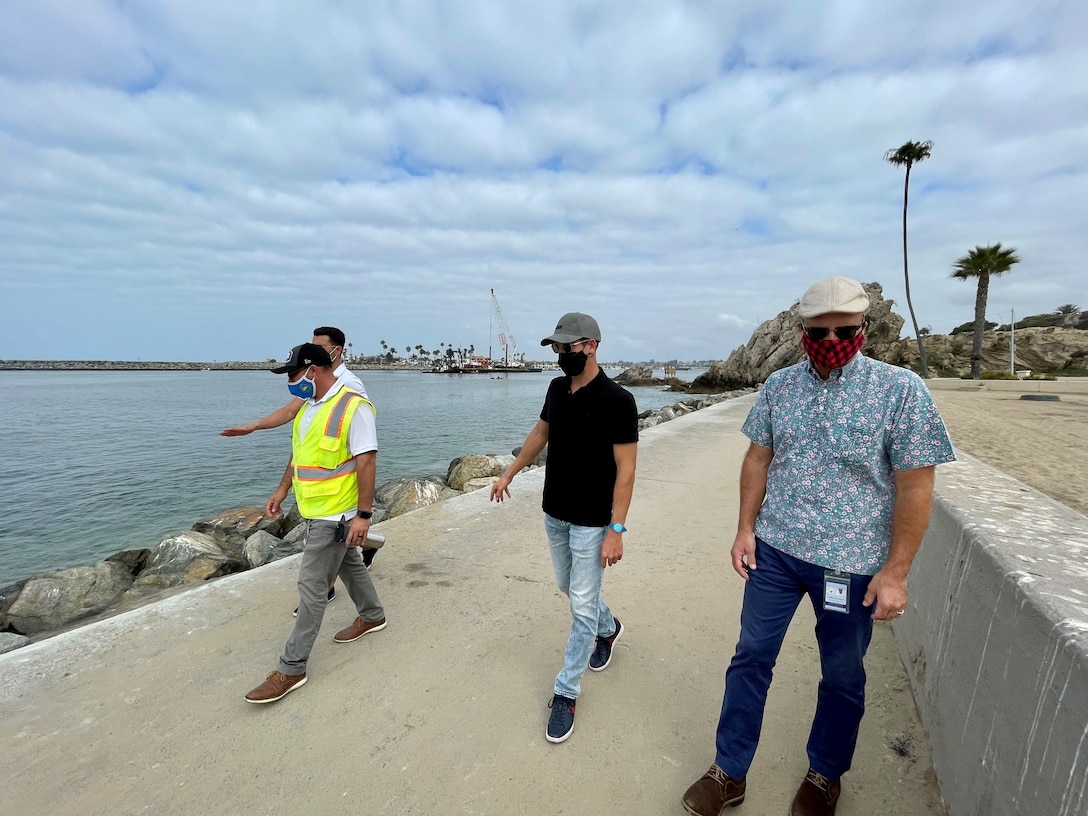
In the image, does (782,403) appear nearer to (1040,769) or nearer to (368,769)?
(1040,769)

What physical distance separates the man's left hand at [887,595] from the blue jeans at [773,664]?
0.41ft

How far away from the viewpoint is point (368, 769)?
7.09ft

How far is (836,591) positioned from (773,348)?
54.1 meters

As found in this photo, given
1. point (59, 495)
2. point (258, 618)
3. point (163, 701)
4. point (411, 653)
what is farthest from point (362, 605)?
point (59, 495)

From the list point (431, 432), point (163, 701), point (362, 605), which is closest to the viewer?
point (163, 701)

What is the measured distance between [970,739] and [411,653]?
256cm

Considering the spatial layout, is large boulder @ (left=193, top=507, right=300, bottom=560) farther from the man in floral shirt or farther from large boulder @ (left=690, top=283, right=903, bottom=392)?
large boulder @ (left=690, top=283, right=903, bottom=392)

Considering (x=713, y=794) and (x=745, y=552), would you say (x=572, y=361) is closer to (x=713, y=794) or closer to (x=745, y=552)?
(x=745, y=552)

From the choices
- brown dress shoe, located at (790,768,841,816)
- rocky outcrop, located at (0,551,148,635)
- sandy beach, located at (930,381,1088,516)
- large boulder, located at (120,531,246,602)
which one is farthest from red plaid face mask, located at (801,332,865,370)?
rocky outcrop, located at (0,551,148,635)

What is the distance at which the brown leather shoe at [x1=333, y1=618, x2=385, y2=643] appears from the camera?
312 cm

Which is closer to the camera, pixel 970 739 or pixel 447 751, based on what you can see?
pixel 970 739

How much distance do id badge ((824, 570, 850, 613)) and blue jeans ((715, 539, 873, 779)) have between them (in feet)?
0.08

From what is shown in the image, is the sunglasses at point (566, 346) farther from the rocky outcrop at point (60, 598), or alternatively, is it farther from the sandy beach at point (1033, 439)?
the sandy beach at point (1033, 439)

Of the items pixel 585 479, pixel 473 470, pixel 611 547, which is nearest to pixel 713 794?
pixel 611 547
